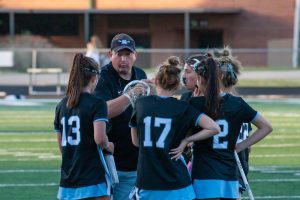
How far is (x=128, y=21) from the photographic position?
42.7m

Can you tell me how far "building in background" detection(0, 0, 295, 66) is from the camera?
4178 centimetres

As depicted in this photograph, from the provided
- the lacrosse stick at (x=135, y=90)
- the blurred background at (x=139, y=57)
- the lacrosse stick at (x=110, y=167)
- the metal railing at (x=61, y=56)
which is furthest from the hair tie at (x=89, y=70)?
the metal railing at (x=61, y=56)

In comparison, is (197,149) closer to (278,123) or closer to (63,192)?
(63,192)

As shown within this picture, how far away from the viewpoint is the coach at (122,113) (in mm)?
6590

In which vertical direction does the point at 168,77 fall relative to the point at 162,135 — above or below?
above

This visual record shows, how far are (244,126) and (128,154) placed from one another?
103 centimetres

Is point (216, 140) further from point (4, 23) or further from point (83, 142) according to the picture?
point (4, 23)

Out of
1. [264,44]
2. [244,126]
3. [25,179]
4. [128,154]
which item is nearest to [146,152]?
[128,154]

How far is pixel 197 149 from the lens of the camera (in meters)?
6.07

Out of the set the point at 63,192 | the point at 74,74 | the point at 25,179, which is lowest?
the point at 25,179

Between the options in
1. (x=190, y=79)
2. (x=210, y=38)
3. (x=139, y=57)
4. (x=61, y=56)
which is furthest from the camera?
(x=210, y=38)

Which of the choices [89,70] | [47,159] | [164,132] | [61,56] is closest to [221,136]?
[164,132]

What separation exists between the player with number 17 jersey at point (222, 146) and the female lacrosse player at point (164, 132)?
0.70 ft

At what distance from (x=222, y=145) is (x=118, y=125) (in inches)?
37.1
